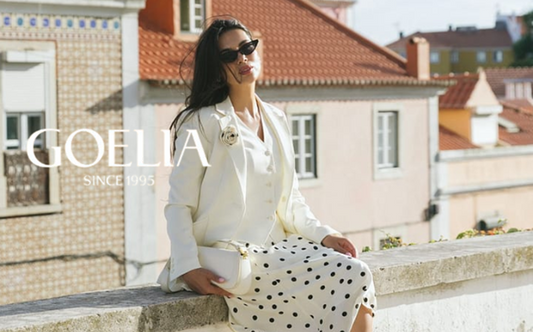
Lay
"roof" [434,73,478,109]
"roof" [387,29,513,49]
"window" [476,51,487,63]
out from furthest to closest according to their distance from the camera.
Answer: "window" [476,51,487,63] < "roof" [387,29,513,49] < "roof" [434,73,478,109]

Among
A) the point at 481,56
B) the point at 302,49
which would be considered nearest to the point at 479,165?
the point at 302,49

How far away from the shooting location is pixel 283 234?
4090 millimetres

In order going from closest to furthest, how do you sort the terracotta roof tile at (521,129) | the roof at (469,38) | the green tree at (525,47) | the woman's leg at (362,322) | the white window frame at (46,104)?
the woman's leg at (362,322)
the white window frame at (46,104)
the terracotta roof tile at (521,129)
the green tree at (525,47)
the roof at (469,38)

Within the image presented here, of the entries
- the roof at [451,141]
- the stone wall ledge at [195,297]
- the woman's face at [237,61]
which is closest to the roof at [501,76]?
the roof at [451,141]

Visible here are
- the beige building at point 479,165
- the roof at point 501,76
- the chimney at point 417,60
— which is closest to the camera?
the chimney at point 417,60

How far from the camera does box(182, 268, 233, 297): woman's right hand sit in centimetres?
383

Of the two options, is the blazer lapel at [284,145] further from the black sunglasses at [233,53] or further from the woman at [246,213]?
the black sunglasses at [233,53]

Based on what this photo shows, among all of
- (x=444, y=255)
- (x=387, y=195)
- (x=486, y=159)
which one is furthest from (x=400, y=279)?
(x=486, y=159)

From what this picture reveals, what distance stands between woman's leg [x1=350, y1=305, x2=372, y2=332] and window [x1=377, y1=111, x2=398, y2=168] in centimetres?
2075

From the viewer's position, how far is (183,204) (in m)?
3.87

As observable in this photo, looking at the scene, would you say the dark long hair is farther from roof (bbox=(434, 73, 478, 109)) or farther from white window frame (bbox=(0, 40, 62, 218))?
roof (bbox=(434, 73, 478, 109))

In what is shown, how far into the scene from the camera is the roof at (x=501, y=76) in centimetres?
5617

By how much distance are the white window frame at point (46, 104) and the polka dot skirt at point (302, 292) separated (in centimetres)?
1394

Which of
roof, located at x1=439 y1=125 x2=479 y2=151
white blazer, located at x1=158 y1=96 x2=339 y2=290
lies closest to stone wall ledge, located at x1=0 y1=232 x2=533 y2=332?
white blazer, located at x1=158 y1=96 x2=339 y2=290
